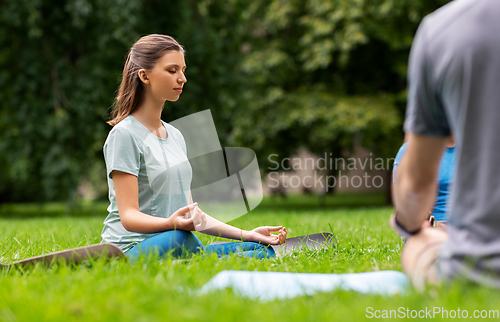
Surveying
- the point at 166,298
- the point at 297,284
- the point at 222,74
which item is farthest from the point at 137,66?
the point at 222,74

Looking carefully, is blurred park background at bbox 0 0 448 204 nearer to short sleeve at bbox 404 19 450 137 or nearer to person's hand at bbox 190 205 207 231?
person's hand at bbox 190 205 207 231

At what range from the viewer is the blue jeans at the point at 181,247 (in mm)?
2498

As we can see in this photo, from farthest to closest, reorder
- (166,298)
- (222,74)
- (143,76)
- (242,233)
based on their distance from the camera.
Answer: (222,74)
(242,233)
(143,76)
(166,298)

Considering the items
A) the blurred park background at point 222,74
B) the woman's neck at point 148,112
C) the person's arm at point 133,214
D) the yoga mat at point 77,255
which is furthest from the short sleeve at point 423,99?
the blurred park background at point 222,74

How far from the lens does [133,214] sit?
2465mm

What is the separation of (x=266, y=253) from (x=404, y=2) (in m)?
A: 9.55

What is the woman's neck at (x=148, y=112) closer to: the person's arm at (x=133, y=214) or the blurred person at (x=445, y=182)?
the person's arm at (x=133, y=214)

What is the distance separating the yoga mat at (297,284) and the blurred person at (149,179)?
0.54 m

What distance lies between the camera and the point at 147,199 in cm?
268

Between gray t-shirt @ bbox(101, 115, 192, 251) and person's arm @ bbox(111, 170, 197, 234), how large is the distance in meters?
0.07

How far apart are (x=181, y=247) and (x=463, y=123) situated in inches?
67.0

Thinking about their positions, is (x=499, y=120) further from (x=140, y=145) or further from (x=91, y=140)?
(x=91, y=140)

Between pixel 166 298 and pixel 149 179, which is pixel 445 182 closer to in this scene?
pixel 149 179

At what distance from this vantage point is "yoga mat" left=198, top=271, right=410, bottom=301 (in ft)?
5.94
